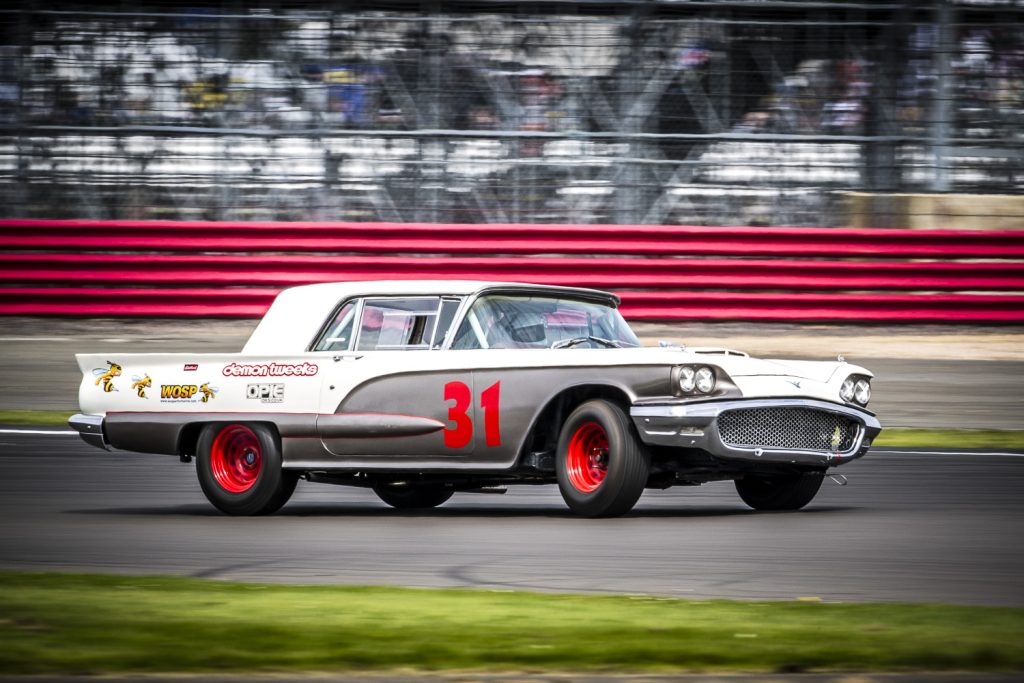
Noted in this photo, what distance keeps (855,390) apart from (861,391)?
0.05 m

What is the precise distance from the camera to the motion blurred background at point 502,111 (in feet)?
63.0

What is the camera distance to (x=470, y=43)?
19.5 metres

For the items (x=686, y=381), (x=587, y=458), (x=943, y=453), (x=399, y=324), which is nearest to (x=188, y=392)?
(x=399, y=324)

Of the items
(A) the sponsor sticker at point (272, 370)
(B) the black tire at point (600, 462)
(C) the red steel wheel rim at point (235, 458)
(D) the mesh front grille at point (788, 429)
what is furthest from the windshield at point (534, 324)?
(C) the red steel wheel rim at point (235, 458)

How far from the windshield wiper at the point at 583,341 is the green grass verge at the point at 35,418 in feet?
19.5

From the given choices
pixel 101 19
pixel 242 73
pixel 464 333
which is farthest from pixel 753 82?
pixel 464 333

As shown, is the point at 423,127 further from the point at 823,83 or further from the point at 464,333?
the point at 464,333

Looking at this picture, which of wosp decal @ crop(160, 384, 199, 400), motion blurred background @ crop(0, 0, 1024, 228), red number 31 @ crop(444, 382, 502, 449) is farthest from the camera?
motion blurred background @ crop(0, 0, 1024, 228)

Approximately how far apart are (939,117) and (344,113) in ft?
21.9

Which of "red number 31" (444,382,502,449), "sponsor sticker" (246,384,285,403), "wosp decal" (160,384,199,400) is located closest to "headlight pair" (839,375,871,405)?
"red number 31" (444,382,502,449)

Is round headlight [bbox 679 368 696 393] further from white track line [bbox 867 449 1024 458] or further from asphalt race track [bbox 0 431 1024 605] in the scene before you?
white track line [bbox 867 449 1024 458]

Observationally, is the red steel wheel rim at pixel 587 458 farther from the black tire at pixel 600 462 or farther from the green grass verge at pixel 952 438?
the green grass verge at pixel 952 438

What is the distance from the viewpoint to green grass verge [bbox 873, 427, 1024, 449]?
12.2 meters

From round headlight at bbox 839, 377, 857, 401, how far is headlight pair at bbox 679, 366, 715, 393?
79 centimetres
